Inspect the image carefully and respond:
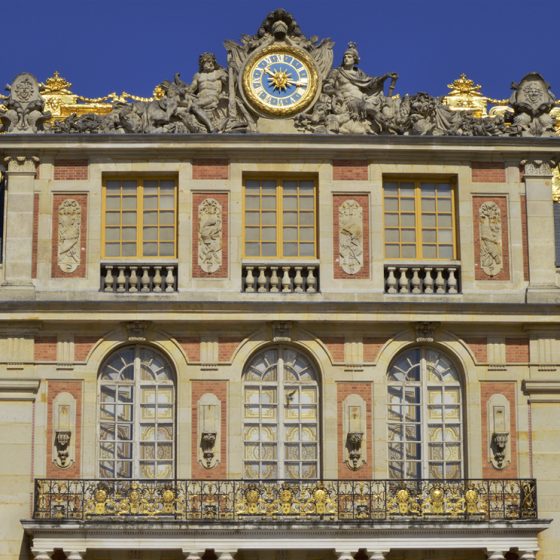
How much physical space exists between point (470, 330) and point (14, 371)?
826 centimetres

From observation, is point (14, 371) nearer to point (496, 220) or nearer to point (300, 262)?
point (300, 262)

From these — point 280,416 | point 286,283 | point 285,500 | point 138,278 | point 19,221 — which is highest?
point 19,221

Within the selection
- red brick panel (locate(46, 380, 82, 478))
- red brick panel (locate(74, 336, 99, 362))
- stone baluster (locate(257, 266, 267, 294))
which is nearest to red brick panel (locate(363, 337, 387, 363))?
stone baluster (locate(257, 266, 267, 294))

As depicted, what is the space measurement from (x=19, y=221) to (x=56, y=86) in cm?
381

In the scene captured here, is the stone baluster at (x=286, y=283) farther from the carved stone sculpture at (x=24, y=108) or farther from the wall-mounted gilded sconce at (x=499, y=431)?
the carved stone sculpture at (x=24, y=108)

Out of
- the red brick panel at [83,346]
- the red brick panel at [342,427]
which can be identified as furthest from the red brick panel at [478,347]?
the red brick panel at [83,346]

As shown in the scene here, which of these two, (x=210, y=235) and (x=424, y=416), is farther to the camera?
(x=210, y=235)

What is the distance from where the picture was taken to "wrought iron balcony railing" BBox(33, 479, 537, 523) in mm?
33062

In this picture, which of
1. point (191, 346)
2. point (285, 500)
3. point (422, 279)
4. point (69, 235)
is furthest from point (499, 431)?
point (69, 235)

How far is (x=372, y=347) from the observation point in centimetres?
3456

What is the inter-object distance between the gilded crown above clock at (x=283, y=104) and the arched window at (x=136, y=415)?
4366mm

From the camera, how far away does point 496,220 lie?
35250mm

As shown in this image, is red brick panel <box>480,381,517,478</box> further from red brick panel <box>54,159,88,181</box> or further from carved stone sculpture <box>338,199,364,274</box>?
red brick panel <box>54,159,88,181</box>

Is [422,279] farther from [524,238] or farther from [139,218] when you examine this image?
[139,218]
